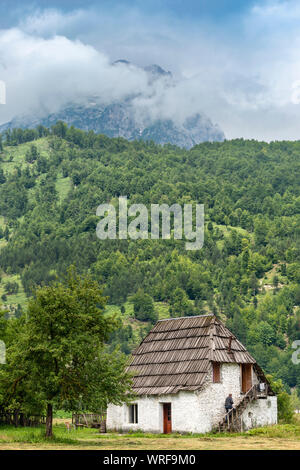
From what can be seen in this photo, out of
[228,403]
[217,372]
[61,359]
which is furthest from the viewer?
[217,372]

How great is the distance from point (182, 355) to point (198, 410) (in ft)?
14.6

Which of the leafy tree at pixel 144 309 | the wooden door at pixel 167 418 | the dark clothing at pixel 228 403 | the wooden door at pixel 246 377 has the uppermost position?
the leafy tree at pixel 144 309

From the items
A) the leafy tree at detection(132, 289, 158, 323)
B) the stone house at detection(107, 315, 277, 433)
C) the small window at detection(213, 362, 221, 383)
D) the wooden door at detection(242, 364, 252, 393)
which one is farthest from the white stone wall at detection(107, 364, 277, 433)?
the leafy tree at detection(132, 289, 158, 323)

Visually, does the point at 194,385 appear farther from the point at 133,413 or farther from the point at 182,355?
the point at 133,413

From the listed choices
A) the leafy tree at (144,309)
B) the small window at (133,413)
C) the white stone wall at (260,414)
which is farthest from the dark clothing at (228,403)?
the leafy tree at (144,309)

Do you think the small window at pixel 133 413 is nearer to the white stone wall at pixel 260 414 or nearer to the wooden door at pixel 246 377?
the white stone wall at pixel 260 414

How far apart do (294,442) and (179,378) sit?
1167cm

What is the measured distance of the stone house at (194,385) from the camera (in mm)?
44656

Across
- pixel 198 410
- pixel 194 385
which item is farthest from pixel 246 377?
pixel 198 410

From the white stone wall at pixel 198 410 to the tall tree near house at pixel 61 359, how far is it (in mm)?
8302

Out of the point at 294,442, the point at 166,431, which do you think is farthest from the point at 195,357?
the point at 294,442

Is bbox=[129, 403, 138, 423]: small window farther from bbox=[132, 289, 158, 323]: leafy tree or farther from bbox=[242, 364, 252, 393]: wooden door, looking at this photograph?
bbox=[132, 289, 158, 323]: leafy tree

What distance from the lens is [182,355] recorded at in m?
47.4
